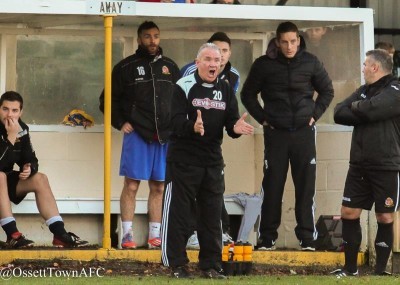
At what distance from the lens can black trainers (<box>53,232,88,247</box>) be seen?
45.6 ft

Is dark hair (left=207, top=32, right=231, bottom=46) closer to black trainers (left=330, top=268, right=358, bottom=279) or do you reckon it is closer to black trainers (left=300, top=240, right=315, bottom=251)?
black trainers (left=300, top=240, right=315, bottom=251)

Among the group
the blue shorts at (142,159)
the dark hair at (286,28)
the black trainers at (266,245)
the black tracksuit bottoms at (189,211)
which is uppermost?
the dark hair at (286,28)

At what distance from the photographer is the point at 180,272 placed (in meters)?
12.3

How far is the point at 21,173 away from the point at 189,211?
2.36 m

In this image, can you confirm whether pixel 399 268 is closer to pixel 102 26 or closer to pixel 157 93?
pixel 157 93

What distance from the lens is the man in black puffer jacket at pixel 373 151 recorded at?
1301cm

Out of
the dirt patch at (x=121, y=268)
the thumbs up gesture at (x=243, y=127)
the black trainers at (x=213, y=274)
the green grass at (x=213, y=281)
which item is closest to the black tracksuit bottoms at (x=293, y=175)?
the dirt patch at (x=121, y=268)

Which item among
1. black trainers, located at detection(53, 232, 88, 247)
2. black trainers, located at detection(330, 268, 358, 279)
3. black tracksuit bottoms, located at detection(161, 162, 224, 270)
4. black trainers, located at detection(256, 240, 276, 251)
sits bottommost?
black trainers, located at detection(330, 268, 358, 279)

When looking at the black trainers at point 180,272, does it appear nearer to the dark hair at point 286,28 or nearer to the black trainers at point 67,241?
the black trainers at point 67,241

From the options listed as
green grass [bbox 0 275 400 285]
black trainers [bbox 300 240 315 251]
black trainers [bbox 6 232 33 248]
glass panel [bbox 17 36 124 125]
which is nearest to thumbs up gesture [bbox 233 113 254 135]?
green grass [bbox 0 275 400 285]

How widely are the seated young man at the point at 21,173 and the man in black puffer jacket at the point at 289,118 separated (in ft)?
6.72

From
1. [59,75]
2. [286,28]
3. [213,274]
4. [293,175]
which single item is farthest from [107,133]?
[213,274]

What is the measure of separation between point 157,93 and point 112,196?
1398 millimetres

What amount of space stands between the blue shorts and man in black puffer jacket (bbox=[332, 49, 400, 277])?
7.02ft
